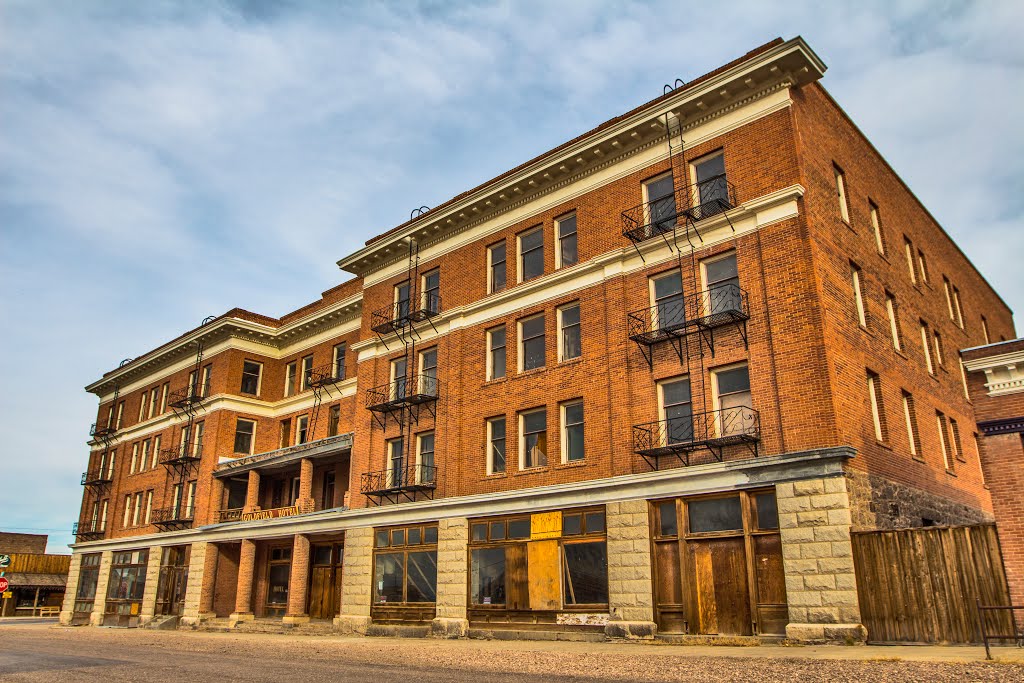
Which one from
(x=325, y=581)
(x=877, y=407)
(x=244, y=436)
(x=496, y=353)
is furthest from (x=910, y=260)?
(x=244, y=436)

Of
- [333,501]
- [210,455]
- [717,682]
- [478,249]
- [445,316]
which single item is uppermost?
[478,249]

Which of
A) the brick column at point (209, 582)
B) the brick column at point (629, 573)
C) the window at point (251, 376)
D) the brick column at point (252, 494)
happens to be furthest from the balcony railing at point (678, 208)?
the brick column at point (209, 582)

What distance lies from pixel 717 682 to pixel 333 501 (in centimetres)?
2753

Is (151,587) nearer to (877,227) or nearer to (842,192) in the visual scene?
(842,192)

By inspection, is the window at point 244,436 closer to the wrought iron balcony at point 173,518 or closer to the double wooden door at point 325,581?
the wrought iron balcony at point 173,518

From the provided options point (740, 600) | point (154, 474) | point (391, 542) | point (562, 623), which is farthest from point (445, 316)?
point (154, 474)

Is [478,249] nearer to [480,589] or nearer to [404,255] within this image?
[404,255]

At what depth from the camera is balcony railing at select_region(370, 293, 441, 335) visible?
3095 centimetres

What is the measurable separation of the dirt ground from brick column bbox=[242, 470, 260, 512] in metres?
15.2

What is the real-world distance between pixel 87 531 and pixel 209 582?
53.6 ft

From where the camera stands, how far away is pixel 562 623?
76.1 ft

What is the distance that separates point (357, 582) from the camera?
1180 inches

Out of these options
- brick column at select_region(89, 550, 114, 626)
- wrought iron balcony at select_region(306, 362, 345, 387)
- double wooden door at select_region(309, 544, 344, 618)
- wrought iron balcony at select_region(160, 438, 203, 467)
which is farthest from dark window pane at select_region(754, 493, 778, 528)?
brick column at select_region(89, 550, 114, 626)

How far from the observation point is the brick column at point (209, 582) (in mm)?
37375
